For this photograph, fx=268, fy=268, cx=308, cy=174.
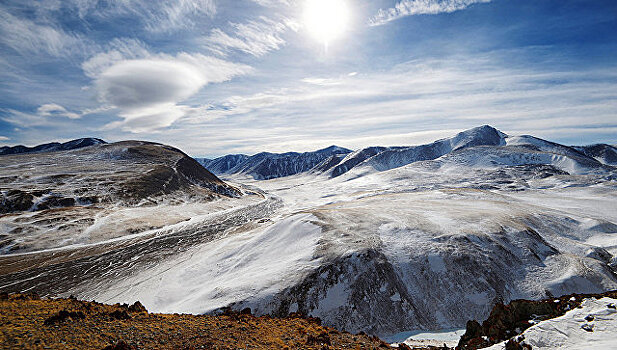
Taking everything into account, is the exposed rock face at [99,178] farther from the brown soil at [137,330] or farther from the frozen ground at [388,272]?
the brown soil at [137,330]

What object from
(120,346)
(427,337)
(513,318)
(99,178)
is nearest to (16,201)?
(99,178)

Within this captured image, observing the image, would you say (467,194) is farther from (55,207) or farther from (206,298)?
(55,207)

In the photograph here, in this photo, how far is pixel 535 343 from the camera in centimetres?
1151

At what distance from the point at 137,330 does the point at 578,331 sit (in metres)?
19.9

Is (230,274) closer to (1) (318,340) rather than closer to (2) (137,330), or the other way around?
A: (2) (137,330)

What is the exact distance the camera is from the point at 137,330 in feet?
41.7

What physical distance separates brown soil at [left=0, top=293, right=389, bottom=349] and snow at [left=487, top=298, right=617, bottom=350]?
7003 mm

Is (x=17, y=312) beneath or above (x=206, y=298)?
above

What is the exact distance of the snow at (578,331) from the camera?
10.8 m

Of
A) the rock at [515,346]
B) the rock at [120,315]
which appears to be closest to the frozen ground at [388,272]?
the rock at [120,315]

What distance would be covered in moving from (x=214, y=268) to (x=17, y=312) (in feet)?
69.9

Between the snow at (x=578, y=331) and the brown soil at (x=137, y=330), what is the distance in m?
7.00

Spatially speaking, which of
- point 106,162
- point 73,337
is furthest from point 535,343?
point 106,162

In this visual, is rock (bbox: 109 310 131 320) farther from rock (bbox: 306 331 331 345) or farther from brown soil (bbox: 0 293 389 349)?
rock (bbox: 306 331 331 345)
